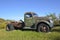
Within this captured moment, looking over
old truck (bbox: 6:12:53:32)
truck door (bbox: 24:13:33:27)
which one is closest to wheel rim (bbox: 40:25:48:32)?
old truck (bbox: 6:12:53:32)

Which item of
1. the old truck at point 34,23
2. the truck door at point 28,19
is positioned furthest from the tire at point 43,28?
the truck door at point 28,19

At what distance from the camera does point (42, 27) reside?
14.3 m

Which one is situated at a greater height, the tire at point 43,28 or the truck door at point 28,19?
the truck door at point 28,19

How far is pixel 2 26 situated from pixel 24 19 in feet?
17.8

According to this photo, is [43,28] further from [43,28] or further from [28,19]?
[28,19]

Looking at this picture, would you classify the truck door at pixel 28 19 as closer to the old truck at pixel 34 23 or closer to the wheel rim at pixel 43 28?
the old truck at pixel 34 23

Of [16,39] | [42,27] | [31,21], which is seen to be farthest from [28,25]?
[16,39]

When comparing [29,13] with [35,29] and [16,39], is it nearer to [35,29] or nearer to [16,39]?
[35,29]

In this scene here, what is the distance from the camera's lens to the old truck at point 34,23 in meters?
14.2

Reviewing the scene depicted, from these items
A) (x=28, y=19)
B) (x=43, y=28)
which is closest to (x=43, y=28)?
(x=43, y=28)

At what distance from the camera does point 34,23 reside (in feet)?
49.1

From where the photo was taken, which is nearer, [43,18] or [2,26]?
[43,18]

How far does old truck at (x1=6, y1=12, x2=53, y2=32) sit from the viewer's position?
14.2 meters

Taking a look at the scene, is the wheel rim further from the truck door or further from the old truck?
the truck door
